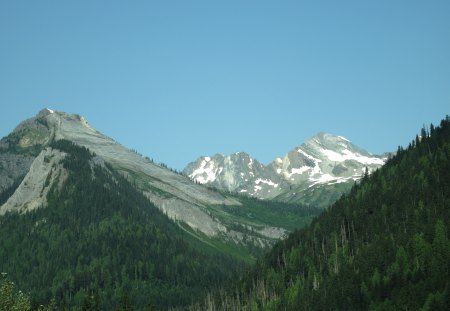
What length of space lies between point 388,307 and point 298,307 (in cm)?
3495

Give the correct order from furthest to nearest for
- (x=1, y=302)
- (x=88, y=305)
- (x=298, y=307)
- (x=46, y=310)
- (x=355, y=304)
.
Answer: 1. (x=298, y=307)
2. (x=355, y=304)
3. (x=88, y=305)
4. (x=46, y=310)
5. (x=1, y=302)

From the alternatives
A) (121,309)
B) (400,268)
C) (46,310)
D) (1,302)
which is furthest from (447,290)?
(1,302)

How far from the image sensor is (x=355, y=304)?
180 metres

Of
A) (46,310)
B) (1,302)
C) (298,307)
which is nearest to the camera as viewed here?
(1,302)

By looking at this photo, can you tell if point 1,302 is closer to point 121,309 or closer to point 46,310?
point 46,310

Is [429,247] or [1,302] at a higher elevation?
[429,247]

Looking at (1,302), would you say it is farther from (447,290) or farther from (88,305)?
(447,290)

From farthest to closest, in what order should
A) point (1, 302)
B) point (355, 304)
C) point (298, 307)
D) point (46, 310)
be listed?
point (298, 307) < point (355, 304) < point (46, 310) < point (1, 302)

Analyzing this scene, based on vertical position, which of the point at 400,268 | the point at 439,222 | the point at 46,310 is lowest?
the point at 46,310

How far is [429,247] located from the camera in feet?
618

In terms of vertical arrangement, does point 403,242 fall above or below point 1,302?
above

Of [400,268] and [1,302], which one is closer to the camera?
[1,302]

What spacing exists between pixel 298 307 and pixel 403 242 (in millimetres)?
37869

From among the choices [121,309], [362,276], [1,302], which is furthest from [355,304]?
[1,302]
